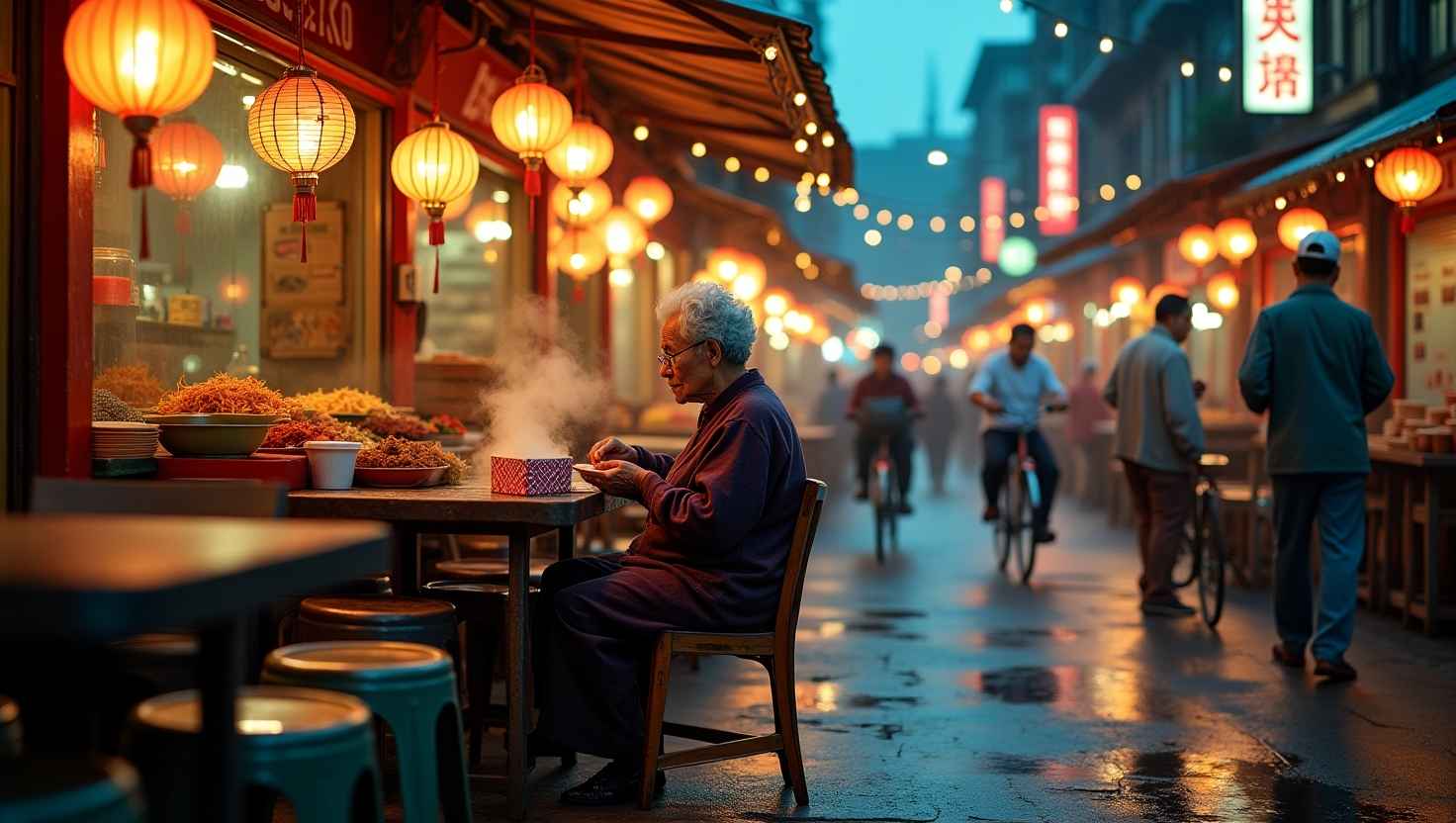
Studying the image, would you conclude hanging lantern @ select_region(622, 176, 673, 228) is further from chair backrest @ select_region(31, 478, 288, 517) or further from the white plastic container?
chair backrest @ select_region(31, 478, 288, 517)

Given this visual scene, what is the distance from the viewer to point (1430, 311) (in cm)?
1358

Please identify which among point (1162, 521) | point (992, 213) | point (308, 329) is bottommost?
point (1162, 521)

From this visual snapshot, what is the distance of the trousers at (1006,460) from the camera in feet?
43.9

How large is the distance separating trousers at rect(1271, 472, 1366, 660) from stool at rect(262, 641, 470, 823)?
548 cm

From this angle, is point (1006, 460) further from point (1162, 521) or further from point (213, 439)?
point (213, 439)

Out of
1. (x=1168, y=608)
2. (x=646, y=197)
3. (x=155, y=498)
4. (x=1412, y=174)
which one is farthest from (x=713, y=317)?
(x=646, y=197)

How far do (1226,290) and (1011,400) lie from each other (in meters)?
6.66

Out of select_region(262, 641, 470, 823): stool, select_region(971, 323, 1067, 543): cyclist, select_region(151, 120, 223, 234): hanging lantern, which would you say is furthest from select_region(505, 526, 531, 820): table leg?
select_region(971, 323, 1067, 543): cyclist

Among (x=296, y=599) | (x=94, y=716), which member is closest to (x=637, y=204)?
(x=296, y=599)

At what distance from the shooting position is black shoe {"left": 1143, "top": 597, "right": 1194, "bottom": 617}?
10.8 metres

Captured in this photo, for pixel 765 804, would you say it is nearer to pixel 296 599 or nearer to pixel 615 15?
pixel 296 599

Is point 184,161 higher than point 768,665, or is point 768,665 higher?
point 184,161

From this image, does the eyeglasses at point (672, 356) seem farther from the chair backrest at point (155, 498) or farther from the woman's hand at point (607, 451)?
the chair backrest at point (155, 498)

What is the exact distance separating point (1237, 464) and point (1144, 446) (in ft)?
20.9
